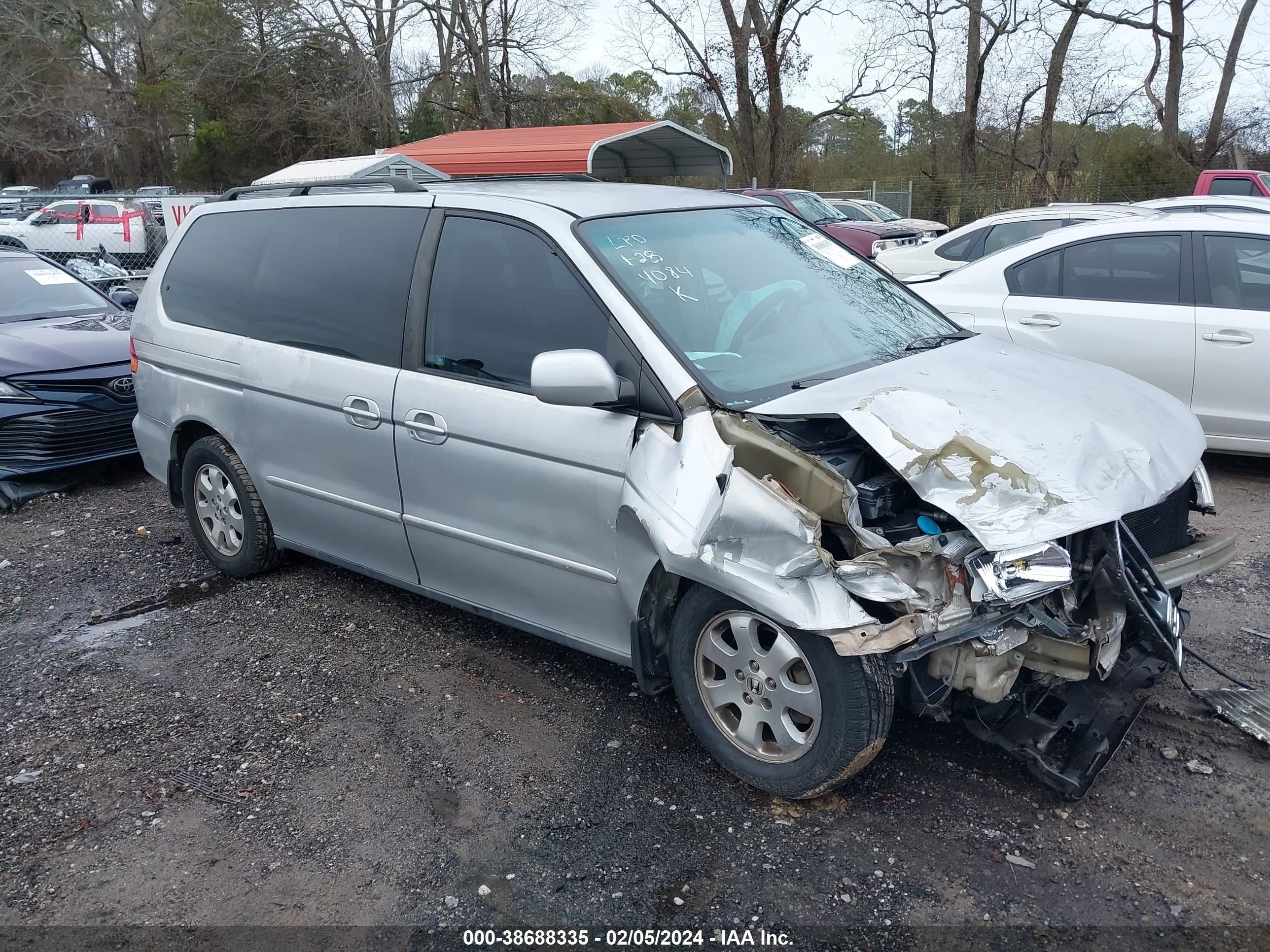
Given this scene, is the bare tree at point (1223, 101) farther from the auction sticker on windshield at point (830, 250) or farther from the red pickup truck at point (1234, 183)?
the auction sticker on windshield at point (830, 250)

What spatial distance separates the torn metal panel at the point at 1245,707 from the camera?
3.34 metres

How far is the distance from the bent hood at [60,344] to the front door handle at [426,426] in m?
4.10

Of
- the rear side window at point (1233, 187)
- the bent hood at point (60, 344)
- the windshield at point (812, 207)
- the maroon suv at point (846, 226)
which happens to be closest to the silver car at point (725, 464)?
the bent hood at point (60, 344)

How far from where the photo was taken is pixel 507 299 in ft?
11.9

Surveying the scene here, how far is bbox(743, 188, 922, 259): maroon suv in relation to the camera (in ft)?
50.1

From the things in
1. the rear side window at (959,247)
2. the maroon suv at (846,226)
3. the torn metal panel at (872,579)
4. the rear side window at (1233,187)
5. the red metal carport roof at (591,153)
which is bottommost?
the torn metal panel at (872,579)

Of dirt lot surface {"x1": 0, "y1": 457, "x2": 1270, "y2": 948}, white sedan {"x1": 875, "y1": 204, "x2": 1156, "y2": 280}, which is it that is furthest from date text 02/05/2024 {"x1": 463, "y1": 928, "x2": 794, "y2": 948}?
white sedan {"x1": 875, "y1": 204, "x2": 1156, "y2": 280}

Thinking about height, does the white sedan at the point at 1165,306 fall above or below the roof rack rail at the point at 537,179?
below

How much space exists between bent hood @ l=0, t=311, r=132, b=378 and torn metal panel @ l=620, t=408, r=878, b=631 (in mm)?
5274

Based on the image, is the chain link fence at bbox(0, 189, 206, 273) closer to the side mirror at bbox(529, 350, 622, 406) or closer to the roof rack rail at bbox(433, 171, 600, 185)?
the roof rack rail at bbox(433, 171, 600, 185)

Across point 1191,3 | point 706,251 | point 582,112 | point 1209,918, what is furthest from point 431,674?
point 582,112

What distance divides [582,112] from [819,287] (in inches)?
1188

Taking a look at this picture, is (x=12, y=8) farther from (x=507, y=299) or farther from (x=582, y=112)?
(x=507, y=299)

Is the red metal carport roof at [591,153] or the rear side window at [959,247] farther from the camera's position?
the red metal carport roof at [591,153]
